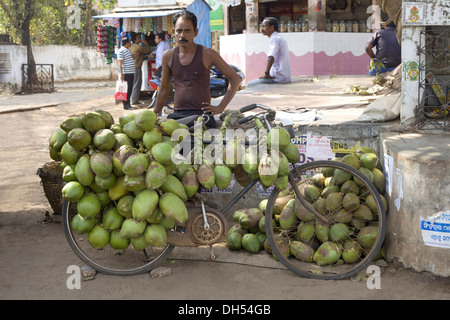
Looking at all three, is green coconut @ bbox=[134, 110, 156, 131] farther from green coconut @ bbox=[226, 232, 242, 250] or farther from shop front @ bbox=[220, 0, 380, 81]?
shop front @ bbox=[220, 0, 380, 81]

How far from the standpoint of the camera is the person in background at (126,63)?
1277 centimetres

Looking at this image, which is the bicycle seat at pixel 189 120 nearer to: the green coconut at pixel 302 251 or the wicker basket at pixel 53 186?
the green coconut at pixel 302 251

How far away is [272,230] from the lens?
384cm

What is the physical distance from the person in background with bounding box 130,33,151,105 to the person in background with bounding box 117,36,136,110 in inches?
15.8

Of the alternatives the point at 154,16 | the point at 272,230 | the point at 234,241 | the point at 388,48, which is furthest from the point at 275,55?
the point at 272,230

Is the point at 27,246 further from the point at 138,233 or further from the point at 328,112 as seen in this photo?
the point at 328,112

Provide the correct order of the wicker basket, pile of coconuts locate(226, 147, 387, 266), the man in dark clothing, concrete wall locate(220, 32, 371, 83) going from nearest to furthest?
pile of coconuts locate(226, 147, 387, 266) < the wicker basket < the man in dark clothing < concrete wall locate(220, 32, 371, 83)

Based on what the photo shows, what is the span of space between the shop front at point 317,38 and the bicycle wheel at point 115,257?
11210 millimetres

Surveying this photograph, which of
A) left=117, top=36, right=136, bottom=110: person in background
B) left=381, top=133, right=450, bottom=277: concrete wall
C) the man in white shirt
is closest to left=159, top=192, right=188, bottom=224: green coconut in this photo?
left=381, top=133, right=450, bottom=277: concrete wall

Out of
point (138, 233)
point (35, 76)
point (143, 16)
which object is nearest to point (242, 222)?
point (138, 233)

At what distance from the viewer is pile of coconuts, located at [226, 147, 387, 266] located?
3.92 m

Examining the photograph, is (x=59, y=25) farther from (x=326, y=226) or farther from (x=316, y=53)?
(x=326, y=226)

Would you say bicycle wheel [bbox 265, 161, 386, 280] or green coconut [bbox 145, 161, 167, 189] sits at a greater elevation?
green coconut [bbox 145, 161, 167, 189]
